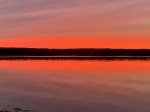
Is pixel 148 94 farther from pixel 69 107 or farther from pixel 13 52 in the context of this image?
pixel 13 52

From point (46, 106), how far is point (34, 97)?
11.4ft

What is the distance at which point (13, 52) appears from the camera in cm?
14925

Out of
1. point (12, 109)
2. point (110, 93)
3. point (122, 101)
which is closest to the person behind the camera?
point (12, 109)

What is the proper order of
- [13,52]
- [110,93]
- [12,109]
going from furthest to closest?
[13,52] → [110,93] → [12,109]

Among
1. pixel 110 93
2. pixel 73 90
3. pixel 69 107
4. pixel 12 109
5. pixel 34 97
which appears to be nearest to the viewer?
pixel 12 109

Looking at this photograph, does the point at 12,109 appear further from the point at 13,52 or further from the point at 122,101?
the point at 13,52

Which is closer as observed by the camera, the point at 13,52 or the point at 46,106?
the point at 46,106

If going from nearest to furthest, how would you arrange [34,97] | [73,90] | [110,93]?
[34,97]
[110,93]
[73,90]

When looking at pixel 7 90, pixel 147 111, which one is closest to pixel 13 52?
pixel 7 90

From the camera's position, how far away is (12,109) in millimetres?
17734

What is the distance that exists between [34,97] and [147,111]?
7.45m

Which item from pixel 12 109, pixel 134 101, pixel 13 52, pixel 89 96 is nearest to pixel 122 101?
pixel 134 101

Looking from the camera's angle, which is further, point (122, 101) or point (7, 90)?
point (7, 90)

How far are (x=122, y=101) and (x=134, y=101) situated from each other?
66cm
